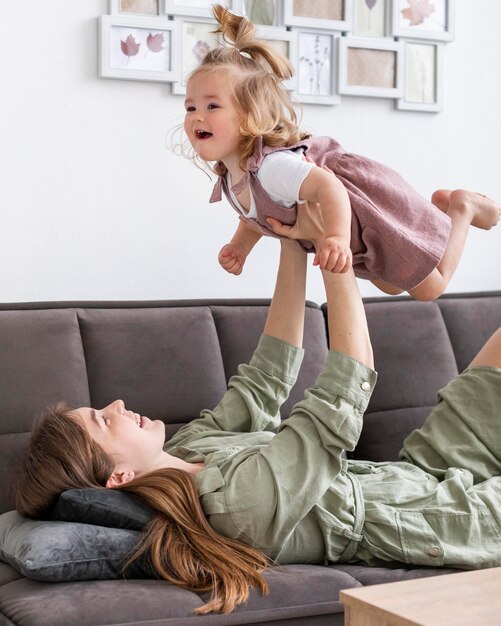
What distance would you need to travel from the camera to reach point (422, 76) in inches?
119

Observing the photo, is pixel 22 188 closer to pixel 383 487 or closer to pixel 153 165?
pixel 153 165

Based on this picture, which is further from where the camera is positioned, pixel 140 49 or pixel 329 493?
pixel 140 49

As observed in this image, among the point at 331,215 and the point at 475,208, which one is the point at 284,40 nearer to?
the point at 475,208

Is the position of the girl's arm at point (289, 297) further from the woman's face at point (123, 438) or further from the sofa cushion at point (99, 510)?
the sofa cushion at point (99, 510)

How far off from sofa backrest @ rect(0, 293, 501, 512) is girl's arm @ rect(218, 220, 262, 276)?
279 millimetres

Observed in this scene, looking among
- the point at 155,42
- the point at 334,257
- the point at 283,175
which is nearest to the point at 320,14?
the point at 155,42

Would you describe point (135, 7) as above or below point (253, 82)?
above

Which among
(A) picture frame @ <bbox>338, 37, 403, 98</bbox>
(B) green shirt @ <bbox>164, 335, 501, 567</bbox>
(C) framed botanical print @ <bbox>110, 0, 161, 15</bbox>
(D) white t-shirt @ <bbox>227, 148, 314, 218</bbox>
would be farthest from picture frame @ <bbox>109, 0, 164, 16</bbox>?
(B) green shirt @ <bbox>164, 335, 501, 567</bbox>

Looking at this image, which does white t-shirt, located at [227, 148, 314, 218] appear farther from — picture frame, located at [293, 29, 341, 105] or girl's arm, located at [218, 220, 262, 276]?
picture frame, located at [293, 29, 341, 105]

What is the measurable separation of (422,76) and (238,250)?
1174mm

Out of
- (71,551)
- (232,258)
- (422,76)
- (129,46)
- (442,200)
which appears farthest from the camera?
(422,76)

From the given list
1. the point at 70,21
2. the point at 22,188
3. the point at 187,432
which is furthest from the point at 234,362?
the point at 70,21

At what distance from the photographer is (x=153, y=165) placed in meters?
2.66

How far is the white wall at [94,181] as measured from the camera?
2.49m
